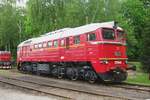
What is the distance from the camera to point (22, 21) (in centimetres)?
6850

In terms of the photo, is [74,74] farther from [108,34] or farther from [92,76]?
[108,34]

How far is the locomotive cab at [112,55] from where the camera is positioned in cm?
2205

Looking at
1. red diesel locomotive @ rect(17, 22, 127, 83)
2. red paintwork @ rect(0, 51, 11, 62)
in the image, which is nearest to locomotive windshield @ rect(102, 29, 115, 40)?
red diesel locomotive @ rect(17, 22, 127, 83)

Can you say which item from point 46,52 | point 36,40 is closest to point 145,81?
point 46,52

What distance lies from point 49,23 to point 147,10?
11.9 meters

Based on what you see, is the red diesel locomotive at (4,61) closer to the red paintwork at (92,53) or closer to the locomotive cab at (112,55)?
the red paintwork at (92,53)

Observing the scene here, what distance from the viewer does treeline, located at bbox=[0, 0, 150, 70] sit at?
4550 centimetres

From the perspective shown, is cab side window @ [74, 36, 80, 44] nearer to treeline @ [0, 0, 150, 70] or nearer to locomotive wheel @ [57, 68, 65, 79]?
locomotive wheel @ [57, 68, 65, 79]

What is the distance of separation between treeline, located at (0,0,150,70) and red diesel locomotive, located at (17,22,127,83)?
10.6 m

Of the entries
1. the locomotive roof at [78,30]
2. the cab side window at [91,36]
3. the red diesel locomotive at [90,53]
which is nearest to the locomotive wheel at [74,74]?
the red diesel locomotive at [90,53]

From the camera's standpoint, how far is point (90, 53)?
75.0 ft

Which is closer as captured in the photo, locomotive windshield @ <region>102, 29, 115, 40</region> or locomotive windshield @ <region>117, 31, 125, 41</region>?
locomotive windshield @ <region>102, 29, 115, 40</region>

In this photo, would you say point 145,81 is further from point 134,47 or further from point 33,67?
point 134,47

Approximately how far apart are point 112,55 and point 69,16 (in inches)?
1101
